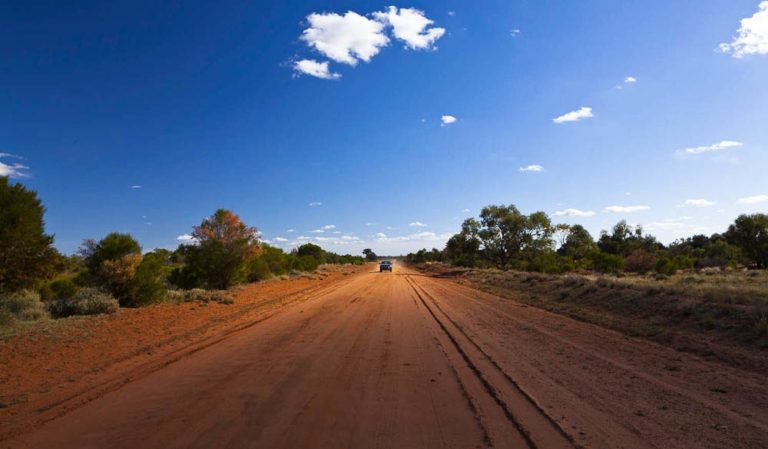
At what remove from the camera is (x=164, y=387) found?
7395 mm

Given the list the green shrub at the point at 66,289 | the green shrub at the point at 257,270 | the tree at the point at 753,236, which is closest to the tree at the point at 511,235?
the tree at the point at 753,236

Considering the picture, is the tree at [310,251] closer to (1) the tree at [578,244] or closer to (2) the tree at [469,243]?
(2) the tree at [469,243]

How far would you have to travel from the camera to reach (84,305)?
49.8ft

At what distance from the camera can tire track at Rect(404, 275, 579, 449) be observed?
5.25 meters

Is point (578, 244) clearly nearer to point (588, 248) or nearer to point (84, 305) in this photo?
point (588, 248)

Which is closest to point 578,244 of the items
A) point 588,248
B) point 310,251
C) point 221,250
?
point 588,248

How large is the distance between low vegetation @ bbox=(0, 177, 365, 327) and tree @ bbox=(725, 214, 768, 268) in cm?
5044

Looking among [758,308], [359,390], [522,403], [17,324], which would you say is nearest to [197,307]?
[17,324]

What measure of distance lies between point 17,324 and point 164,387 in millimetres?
7582

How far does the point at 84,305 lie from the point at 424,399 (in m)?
13.0

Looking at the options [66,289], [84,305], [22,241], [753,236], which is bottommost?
[84,305]

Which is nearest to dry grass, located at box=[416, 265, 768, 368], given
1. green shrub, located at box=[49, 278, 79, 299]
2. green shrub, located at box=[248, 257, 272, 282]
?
green shrub, located at box=[49, 278, 79, 299]

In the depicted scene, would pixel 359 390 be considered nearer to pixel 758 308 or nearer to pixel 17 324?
pixel 17 324

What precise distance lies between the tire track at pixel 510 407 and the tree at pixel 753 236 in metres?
52.9
